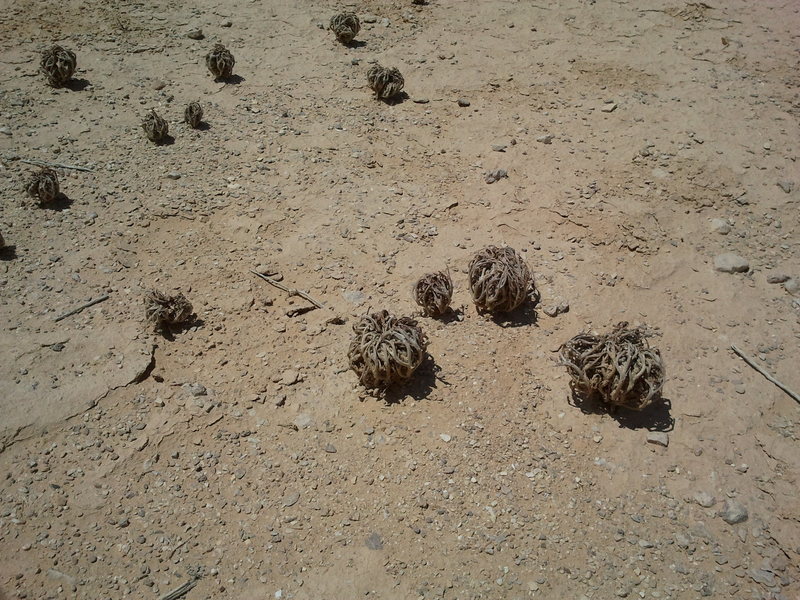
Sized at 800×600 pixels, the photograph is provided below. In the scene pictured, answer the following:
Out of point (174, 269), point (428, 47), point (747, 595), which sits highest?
point (428, 47)

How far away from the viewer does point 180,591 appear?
12.2 ft

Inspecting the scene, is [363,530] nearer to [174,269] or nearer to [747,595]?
[747,595]

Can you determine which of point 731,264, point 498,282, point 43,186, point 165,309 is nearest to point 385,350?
point 498,282

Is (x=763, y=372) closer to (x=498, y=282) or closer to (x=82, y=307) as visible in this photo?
(x=498, y=282)

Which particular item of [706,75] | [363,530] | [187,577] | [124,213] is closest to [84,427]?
[187,577]

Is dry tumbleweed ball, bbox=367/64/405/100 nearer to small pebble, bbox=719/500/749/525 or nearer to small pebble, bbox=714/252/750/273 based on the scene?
small pebble, bbox=714/252/750/273

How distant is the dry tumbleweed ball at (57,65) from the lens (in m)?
7.88

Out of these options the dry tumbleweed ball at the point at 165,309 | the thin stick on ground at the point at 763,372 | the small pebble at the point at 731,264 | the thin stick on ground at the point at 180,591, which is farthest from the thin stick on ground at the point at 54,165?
the thin stick on ground at the point at 763,372

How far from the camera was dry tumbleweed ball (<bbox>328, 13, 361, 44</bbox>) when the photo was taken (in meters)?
8.83

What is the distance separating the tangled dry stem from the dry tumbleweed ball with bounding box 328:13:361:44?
6.30m

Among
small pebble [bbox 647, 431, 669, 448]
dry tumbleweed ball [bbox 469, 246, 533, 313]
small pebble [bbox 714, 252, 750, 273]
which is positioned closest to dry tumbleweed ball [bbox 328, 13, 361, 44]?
dry tumbleweed ball [bbox 469, 246, 533, 313]

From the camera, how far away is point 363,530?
399 centimetres

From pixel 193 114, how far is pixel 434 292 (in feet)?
13.5

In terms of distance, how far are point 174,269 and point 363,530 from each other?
3141 mm
